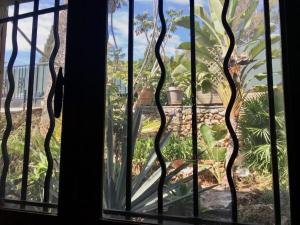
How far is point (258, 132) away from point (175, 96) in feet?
0.88

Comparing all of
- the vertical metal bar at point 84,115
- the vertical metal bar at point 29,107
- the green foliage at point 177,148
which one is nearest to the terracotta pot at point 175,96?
the green foliage at point 177,148

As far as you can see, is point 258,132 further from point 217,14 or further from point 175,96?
point 217,14

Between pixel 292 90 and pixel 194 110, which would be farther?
pixel 194 110

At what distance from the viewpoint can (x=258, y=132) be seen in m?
0.81

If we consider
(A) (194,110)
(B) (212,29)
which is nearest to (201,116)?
(A) (194,110)

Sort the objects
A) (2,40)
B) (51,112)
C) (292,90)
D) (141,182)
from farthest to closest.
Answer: (2,40)
(51,112)
(141,182)
(292,90)

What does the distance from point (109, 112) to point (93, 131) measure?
10 centimetres

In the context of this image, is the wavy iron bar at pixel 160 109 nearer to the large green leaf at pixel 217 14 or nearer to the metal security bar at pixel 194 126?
the metal security bar at pixel 194 126

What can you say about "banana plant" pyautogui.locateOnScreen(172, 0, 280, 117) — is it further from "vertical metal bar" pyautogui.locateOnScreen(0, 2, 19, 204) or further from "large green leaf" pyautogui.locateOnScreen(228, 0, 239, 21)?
"vertical metal bar" pyautogui.locateOnScreen(0, 2, 19, 204)

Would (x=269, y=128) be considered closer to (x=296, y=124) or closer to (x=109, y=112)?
(x=296, y=124)

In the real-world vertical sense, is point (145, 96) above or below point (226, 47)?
below

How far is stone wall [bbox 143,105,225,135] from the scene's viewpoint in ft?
2.83

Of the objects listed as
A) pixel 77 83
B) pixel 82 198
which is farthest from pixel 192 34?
pixel 82 198

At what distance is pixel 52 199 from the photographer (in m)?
0.99
